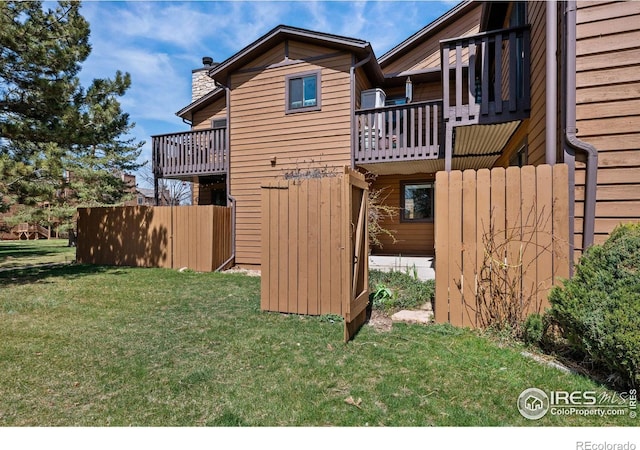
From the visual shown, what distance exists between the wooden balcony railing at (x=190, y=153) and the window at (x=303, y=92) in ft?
7.93

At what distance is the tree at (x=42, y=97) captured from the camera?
759 centimetres

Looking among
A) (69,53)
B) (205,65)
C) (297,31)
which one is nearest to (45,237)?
(205,65)

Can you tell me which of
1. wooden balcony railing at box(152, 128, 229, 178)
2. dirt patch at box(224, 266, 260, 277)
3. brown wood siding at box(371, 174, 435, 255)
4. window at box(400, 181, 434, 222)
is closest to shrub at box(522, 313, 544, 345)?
brown wood siding at box(371, 174, 435, 255)

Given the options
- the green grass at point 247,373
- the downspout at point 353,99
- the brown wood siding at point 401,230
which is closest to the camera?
the green grass at point 247,373

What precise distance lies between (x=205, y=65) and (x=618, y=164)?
16641mm

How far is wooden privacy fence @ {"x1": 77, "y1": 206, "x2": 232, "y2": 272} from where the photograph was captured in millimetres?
9094

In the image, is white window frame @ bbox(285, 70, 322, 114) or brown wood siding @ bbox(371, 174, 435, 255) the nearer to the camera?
white window frame @ bbox(285, 70, 322, 114)

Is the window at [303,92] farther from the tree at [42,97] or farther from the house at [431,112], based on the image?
the tree at [42,97]

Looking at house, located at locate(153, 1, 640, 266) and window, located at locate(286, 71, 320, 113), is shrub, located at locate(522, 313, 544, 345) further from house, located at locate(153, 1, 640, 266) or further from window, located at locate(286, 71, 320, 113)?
window, located at locate(286, 71, 320, 113)

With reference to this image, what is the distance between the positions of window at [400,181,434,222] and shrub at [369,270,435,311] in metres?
3.75

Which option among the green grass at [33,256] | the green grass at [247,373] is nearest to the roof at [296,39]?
the green grass at [247,373]

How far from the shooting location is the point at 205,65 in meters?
15.9

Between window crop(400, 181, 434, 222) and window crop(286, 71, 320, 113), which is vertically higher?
window crop(286, 71, 320, 113)
